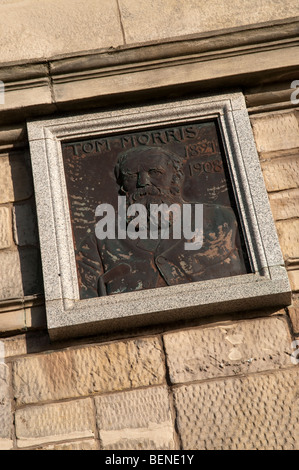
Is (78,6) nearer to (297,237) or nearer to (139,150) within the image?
(139,150)

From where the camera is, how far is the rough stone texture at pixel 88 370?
2.88 metres

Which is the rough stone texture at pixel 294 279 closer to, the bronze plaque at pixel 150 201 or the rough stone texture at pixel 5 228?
the bronze plaque at pixel 150 201

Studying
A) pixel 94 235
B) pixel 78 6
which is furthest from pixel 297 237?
pixel 78 6

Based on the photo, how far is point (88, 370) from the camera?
2916 millimetres

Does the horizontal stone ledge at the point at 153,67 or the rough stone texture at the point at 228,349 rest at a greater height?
the horizontal stone ledge at the point at 153,67

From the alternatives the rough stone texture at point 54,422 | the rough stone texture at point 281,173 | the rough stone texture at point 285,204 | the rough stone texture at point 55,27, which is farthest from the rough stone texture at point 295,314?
the rough stone texture at point 55,27

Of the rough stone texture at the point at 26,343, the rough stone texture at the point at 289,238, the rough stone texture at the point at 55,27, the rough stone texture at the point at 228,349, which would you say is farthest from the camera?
the rough stone texture at the point at 55,27

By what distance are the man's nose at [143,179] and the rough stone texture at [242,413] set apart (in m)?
0.97

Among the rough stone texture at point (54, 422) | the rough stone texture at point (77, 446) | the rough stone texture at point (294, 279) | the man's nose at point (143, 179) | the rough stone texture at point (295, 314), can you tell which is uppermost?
the man's nose at point (143, 179)

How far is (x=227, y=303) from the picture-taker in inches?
115

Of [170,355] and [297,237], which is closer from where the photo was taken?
[170,355]

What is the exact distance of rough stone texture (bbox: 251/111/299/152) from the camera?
3.35 metres

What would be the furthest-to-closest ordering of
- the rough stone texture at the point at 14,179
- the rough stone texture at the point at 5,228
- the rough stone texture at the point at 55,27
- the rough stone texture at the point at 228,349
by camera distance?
the rough stone texture at the point at 55,27, the rough stone texture at the point at 14,179, the rough stone texture at the point at 5,228, the rough stone texture at the point at 228,349

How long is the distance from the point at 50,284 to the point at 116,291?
293 mm
